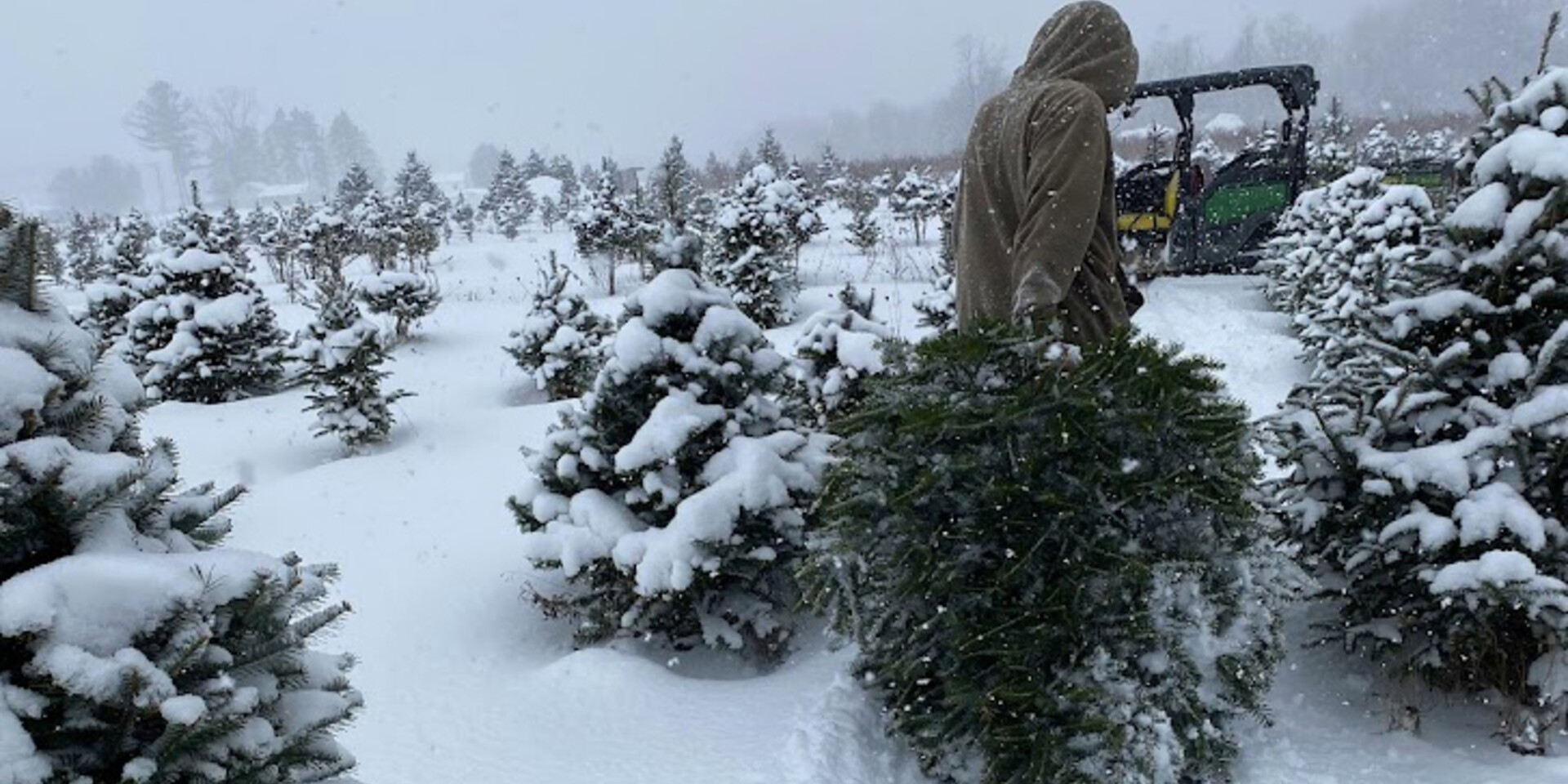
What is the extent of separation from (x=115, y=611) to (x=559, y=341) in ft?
26.5

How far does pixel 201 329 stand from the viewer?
10.1 meters

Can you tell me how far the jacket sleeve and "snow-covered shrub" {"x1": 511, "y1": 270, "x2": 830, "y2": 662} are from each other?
1.56 metres

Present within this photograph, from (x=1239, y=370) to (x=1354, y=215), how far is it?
222 cm

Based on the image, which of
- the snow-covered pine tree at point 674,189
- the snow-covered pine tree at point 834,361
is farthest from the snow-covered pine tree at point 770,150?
the snow-covered pine tree at point 834,361

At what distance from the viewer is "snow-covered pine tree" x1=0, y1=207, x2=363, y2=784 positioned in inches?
53.9

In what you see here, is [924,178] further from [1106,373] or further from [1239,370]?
[1106,373]

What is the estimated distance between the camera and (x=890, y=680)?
290cm

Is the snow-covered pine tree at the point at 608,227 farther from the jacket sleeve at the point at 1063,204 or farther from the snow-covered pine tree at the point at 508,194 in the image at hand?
the snow-covered pine tree at the point at 508,194

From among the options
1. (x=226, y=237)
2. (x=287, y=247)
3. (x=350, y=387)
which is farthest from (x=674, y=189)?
(x=287, y=247)

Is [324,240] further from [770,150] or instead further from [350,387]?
[770,150]

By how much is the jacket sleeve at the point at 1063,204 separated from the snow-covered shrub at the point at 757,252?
405 inches

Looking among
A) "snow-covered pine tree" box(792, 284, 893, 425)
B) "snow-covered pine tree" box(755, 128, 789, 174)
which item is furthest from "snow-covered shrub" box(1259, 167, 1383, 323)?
"snow-covered pine tree" box(755, 128, 789, 174)

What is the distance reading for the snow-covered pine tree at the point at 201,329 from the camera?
1005 cm

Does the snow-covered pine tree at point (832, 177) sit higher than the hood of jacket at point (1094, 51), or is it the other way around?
the hood of jacket at point (1094, 51)
